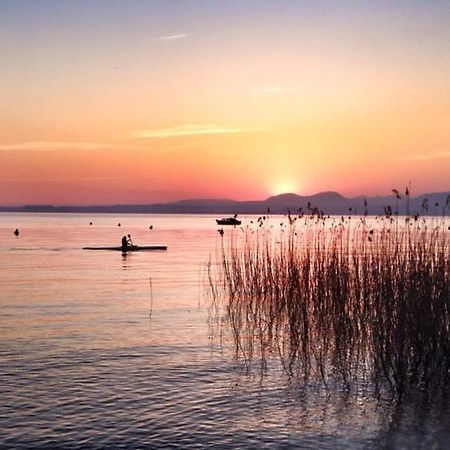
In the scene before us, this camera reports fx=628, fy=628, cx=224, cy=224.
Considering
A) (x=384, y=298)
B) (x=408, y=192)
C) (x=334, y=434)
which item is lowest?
(x=334, y=434)

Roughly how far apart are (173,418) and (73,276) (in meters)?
21.8

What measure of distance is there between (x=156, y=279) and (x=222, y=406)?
789 inches

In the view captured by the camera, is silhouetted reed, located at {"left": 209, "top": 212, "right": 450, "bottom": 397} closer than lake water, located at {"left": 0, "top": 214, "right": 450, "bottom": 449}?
No

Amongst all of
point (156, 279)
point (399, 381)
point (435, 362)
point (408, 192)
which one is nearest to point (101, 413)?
point (399, 381)

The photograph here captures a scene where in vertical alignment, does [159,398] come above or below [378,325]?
below

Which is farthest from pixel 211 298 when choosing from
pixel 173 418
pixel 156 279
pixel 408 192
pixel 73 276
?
pixel 173 418

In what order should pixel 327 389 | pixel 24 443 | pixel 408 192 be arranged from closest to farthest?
1. pixel 24 443
2. pixel 327 389
3. pixel 408 192

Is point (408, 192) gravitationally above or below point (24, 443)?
above

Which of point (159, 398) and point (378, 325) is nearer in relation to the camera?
point (159, 398)

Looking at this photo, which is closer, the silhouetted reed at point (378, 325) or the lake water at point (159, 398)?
the lake water at point (159, 398)

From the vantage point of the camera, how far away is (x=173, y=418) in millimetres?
9117

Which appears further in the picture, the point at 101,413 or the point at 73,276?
the point at 73,276

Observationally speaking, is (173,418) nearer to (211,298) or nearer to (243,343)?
(243,343)

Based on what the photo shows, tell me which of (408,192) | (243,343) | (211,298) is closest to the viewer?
(408,192)
